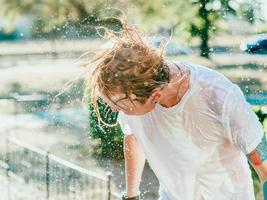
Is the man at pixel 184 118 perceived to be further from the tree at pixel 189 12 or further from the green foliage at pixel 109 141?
the tree at pixel 189 12

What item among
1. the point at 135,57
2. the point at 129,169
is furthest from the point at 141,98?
the point at 129,169

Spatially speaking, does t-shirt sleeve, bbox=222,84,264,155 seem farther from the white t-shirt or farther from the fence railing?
the fence railing

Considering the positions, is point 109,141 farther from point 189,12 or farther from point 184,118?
point 184,118

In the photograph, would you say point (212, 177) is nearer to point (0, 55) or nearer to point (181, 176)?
point (181, 176)

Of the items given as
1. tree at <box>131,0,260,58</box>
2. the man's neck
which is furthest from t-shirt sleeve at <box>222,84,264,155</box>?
tree at <box>131,0,260,58</box>

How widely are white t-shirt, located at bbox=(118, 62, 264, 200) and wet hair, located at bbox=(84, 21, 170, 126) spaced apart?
0.48 ft

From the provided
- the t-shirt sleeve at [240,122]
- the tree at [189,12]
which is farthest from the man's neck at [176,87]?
the tree at [189,12]

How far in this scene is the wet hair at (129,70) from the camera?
2033 mm

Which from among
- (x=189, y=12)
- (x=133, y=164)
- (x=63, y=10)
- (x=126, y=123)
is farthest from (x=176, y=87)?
(x=63, y=10)

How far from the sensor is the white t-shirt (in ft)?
6.67

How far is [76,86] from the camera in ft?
56.7

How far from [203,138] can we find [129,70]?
0.45 metres

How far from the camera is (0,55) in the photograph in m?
28.0

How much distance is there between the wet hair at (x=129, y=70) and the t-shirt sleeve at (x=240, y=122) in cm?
27
